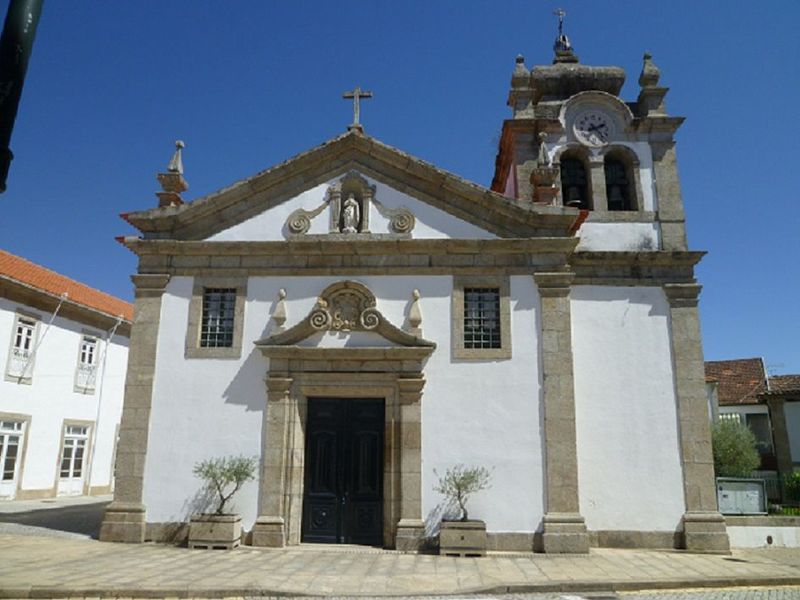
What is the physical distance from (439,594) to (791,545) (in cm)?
801

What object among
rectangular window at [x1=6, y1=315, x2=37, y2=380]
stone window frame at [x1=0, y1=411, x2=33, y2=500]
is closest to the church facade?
rectangular window at [x1=6, y1=315, x2=37, y2=380]

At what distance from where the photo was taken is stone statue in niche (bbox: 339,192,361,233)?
12.5 m

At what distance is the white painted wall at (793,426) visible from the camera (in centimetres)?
2209

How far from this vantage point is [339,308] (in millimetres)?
12141

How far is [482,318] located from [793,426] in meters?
16.4

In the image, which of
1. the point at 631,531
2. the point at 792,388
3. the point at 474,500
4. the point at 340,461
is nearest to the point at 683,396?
the point at 631,531

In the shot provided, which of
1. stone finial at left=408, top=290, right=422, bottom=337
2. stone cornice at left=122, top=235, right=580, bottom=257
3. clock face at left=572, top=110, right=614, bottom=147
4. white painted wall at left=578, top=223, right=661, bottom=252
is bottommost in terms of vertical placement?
stone finial at left=408, top=290, right=422, bottom=337

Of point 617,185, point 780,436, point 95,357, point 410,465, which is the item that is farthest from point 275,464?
point 780,436

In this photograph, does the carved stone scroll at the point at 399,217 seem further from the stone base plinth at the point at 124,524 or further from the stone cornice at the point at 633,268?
the stone base plinth at the point at 124,524

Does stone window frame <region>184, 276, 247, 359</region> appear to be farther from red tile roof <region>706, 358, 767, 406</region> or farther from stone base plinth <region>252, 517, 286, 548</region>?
red tile roof <region>706, 358, 767, 406</region>

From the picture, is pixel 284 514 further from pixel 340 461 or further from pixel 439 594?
pixel 439 594

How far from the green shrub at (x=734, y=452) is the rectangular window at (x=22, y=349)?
22.6m

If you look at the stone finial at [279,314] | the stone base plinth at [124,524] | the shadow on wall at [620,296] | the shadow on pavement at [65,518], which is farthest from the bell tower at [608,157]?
the shadow on pavement at [65,518]

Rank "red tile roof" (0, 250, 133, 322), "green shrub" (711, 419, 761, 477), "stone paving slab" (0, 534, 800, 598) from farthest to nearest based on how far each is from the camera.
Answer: "red tile roof" (0, 250, 133, 322)
"green shrub" (711, 419, 761, 477)
"stone paving slab" (0, 534, 800, 598)
